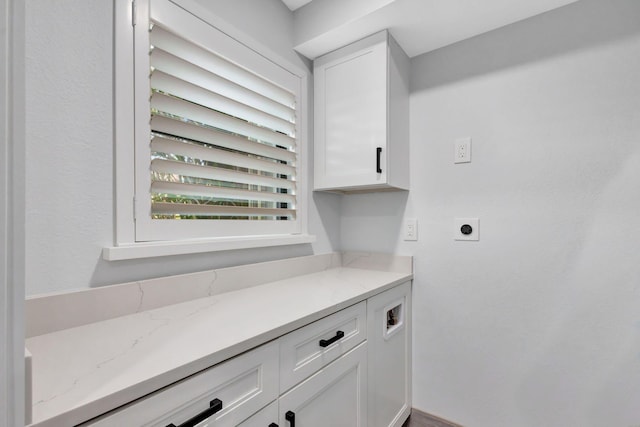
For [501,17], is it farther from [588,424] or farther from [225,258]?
[588,424]

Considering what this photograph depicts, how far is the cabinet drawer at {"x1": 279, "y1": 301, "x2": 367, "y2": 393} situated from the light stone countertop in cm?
4

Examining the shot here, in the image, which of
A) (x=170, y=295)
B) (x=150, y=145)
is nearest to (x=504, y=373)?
(x=170, y=295)

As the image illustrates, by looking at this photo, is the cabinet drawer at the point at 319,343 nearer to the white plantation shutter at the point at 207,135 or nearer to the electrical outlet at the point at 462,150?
the white plantation shutter at the point at 207,135

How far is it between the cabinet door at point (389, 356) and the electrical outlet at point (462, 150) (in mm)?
744

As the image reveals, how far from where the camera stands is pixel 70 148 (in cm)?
94

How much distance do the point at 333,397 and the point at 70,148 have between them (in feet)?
3.95

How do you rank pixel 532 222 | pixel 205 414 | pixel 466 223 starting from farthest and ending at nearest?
pixel 466 223 < pixel 532 222 < pixel 205 414

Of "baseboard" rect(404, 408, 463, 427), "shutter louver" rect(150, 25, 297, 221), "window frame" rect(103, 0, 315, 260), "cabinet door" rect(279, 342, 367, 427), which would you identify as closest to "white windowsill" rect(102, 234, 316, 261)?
"window frame" rect(103, 0, 315, 260)

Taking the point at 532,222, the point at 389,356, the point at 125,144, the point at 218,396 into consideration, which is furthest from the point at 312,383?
the point at 532,222

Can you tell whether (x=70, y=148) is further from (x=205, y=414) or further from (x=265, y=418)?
(x=265, y=418)

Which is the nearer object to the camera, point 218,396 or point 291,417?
point 218,396

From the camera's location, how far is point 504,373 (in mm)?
1537

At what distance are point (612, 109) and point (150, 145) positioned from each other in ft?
6.17

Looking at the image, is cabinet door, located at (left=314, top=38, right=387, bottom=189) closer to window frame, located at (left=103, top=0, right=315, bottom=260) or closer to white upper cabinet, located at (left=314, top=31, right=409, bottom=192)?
white upper cabinet, located at (left=314, top=31, right=409, bottom=192)
